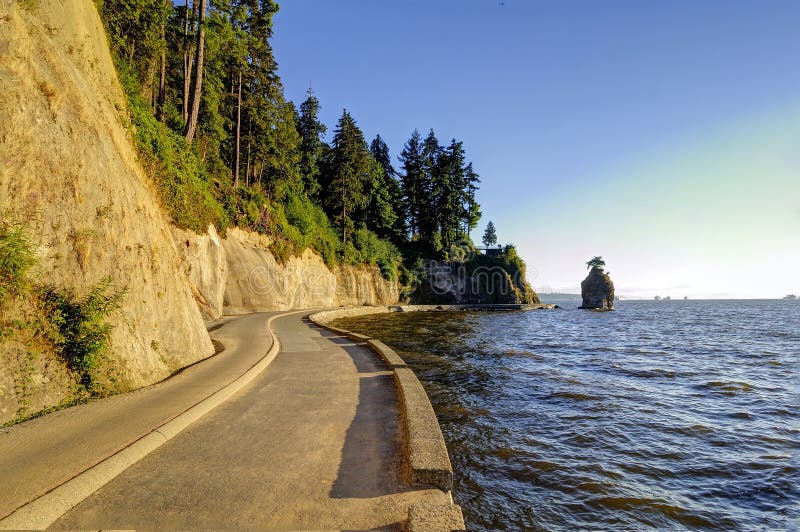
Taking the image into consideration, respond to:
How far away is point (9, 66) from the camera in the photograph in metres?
6.52

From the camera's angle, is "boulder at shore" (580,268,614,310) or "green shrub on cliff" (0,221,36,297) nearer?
"green shrub on cliff" (0,221,36,297)

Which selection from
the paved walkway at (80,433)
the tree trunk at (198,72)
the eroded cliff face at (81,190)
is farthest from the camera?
the tree trunk at (198,72)

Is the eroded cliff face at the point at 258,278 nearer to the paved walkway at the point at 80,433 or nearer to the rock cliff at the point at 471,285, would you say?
the rock cliff at the point at 471,285

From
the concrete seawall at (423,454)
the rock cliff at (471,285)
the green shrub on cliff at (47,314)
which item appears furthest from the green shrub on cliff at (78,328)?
the rock cliff at (471,285)

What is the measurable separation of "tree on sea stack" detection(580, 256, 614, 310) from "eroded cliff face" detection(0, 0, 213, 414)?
9530 cm

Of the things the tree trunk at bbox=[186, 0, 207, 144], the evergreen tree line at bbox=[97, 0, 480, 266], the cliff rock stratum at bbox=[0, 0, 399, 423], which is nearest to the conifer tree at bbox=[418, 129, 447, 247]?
the evergreen tree line at bbox=[97, 0, 480, 266]

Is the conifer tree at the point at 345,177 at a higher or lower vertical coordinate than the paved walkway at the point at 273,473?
higher

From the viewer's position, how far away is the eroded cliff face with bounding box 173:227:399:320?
2025 cm

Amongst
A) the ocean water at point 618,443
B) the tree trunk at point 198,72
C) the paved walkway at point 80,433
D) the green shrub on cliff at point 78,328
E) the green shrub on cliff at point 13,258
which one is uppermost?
the tree trunk at point 198,72

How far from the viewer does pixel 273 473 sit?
441 centimetres

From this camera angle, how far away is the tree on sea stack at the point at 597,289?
88562 millimetres

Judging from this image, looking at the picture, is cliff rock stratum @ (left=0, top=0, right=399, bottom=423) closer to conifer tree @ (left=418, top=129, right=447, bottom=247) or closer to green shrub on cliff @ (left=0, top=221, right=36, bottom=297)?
green shrub on cliff @ (left=0, top=221, right=36, bottom=297)

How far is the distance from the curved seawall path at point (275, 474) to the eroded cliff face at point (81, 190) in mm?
2757

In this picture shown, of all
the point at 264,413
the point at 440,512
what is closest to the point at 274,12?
the point at 264,413
